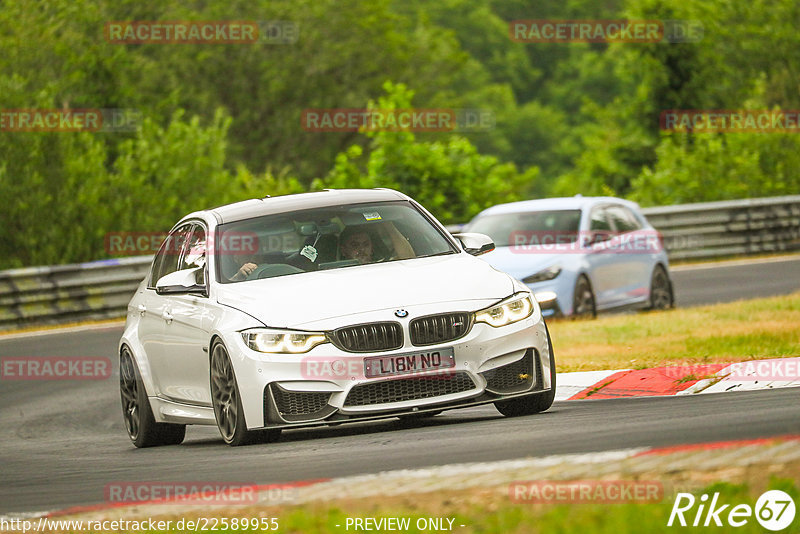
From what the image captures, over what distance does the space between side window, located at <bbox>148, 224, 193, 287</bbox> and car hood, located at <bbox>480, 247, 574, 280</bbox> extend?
7136 mm

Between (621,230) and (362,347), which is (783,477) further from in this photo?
(621,230)

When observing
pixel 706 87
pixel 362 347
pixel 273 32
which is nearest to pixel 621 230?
pixel 362 347

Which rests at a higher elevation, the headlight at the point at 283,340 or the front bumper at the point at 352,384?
the headlight at the point at 283,340

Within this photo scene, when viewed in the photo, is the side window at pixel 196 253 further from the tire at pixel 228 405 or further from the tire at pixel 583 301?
the tire at pixel 583 301

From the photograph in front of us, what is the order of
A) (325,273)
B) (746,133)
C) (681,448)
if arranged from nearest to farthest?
(681,448)
(325,273)
(746,133)

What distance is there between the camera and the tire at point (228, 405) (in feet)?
30.0

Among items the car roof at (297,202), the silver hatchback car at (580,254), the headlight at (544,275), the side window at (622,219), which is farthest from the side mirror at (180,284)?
the side window at (622,219)

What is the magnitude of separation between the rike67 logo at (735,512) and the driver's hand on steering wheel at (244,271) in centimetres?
507

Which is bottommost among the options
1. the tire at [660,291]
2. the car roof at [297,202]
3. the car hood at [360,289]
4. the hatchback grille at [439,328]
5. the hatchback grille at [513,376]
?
the tire at [660,291]

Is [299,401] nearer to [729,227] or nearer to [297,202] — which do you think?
[297,202]

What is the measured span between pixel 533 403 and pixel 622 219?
1111cm

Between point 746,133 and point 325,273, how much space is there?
26.3m

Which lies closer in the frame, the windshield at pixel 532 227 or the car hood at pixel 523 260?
the car hood at pixel 523 260

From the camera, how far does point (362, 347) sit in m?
8.88
